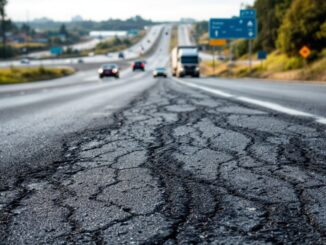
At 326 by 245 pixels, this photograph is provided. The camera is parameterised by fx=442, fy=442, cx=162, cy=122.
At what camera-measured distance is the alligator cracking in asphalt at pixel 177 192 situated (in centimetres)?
185

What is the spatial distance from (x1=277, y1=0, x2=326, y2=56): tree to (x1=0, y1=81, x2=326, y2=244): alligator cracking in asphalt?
135 feet

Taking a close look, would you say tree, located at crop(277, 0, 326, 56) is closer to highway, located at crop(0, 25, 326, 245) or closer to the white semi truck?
the white semi truck

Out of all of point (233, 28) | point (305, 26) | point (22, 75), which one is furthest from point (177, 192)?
point (22, 75)

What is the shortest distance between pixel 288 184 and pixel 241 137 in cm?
189

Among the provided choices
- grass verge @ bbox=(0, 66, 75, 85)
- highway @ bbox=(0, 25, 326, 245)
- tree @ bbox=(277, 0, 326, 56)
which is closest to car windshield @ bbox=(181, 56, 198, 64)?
tree @ bbox=(277, 0, 326, 56)

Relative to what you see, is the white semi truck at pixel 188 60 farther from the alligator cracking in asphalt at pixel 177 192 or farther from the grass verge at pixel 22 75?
the alligator cracking in asphalt at pixel 177 192

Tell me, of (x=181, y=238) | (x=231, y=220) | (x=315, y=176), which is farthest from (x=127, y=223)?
(x=315, y=176)

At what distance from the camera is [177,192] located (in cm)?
249

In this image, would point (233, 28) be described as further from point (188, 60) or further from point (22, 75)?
point (22, 75)

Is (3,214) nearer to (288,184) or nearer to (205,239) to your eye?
(205,239)

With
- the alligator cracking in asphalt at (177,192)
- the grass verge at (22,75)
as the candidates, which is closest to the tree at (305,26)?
the grass verge at (22,75)

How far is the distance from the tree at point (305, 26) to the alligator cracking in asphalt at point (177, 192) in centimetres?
4114

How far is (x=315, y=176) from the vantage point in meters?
2.76

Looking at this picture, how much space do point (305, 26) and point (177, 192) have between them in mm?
44218
